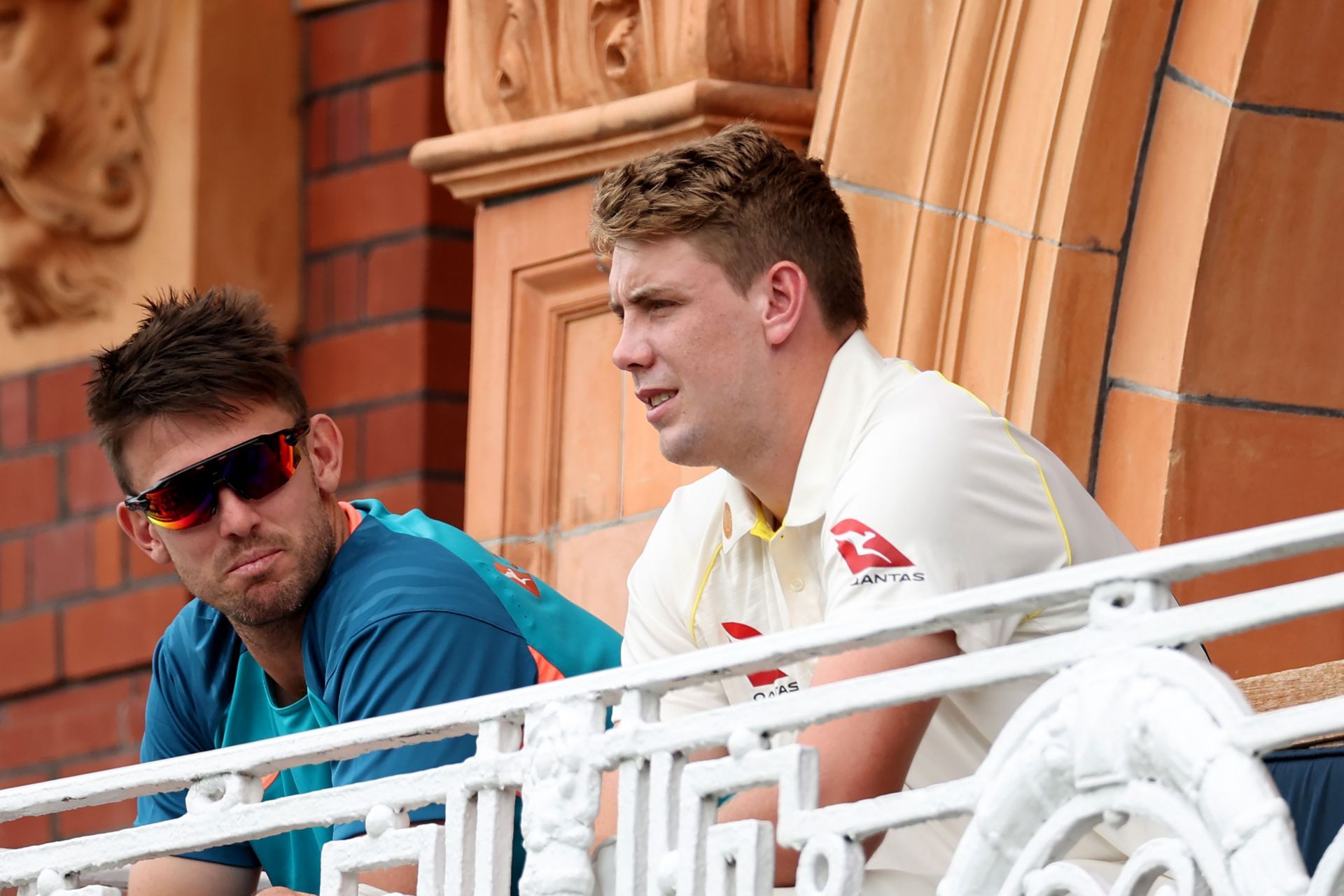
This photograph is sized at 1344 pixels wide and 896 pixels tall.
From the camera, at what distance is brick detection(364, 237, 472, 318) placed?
159 inches

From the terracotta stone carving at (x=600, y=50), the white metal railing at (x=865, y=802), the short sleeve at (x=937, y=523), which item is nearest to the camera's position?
the white metal railing at (x=865, y=802)

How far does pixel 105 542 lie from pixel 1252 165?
83.9 inches

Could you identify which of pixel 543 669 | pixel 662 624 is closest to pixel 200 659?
pixel 543 669

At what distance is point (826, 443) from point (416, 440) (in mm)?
1648

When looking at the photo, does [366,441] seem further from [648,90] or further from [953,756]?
[953,756]

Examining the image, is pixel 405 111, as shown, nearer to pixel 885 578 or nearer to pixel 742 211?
pixel 742 211

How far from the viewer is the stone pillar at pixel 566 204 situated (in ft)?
11.9

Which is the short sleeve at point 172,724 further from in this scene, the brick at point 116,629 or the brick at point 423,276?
the brick at point 423,276

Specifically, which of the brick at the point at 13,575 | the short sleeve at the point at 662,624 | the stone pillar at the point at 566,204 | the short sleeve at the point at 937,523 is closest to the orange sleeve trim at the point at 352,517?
the short sleeve at the point at 662,624

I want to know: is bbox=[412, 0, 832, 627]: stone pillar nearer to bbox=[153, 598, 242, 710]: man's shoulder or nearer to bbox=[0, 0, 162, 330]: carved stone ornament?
bbox=[0, 0, 162, 330]: carved stone ornament

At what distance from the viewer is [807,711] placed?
1.83 m

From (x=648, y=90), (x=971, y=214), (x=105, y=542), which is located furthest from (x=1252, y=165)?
(x=105, y=542)

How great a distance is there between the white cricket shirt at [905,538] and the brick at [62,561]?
1.93 metres

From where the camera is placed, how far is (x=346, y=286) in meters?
4.18
